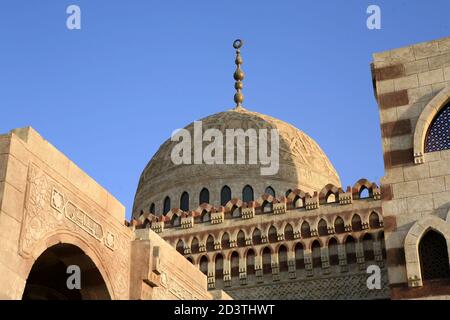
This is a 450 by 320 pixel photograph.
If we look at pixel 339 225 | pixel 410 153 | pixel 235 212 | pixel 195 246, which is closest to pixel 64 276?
pixel 410 153

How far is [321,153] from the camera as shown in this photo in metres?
30.7

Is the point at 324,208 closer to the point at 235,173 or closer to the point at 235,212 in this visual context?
the point at 235,212

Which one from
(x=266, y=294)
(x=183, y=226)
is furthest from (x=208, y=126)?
(x=266, y=294)

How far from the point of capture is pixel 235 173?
2800 centimetres

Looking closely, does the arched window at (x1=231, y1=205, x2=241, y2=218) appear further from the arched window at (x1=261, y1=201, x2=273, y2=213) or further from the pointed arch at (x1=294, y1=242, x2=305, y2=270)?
the pointed arch at (x1=294, y1=242, x2=305, y2=270)

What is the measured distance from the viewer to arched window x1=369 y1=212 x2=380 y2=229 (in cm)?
2269

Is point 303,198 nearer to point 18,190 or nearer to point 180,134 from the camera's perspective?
point 180,134

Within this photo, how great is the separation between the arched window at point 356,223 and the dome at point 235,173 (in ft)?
15.9

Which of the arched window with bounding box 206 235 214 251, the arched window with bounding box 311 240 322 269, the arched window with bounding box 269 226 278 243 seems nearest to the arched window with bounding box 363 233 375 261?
the arched window with bounding box 311 240 322 269

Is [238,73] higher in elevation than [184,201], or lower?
higher

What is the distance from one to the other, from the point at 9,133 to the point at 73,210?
60.3 inches

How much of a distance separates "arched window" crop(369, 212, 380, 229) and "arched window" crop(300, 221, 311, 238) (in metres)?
1.69

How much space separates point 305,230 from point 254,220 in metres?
1.57

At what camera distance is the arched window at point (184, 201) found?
28156 mm
